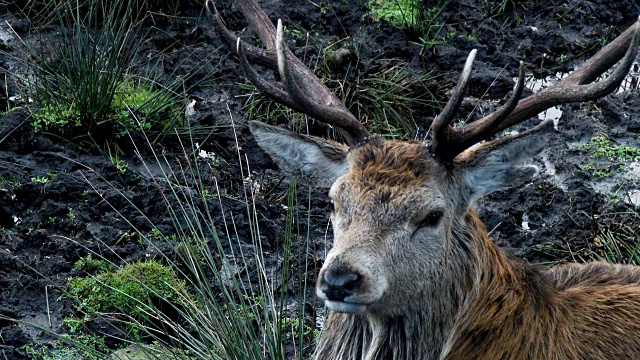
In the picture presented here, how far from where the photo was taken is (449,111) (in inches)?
199

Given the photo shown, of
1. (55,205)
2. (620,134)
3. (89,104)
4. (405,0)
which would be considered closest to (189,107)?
(89,104)

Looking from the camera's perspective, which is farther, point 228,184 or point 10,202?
point 228,184

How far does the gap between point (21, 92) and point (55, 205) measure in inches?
50.8

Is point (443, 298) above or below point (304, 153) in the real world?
below

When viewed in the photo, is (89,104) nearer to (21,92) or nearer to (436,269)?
(21,92)

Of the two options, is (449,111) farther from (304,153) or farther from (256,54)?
(256,54)

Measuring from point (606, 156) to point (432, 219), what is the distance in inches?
152

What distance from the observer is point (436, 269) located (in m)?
5.18

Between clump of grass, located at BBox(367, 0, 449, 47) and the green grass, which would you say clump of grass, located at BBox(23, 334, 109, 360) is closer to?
the green grass

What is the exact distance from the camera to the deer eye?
5.15 meters

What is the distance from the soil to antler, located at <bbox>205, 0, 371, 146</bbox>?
953mm

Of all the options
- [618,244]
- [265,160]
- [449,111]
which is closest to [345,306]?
[449,111]

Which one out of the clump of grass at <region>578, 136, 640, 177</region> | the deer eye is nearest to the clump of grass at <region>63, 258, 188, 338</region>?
the deer eye

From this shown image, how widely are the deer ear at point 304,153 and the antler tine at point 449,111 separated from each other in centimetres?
55
